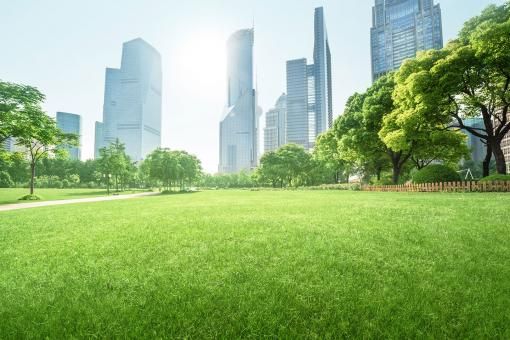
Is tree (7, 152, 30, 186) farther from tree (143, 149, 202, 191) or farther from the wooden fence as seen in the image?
the wooden fence

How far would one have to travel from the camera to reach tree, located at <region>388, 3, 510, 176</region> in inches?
689

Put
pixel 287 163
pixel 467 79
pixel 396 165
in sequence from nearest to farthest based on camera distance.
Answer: pixel 467 79, pixel 396 165, pixel 287 163

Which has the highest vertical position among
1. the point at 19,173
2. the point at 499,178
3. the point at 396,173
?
the point at 19,173

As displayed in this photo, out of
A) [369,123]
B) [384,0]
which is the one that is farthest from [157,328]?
[384,0]

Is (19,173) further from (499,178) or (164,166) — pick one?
(499,178)

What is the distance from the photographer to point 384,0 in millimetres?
186000

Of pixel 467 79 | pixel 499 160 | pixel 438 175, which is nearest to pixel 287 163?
pixel 438 175

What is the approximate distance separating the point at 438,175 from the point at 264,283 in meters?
22.9

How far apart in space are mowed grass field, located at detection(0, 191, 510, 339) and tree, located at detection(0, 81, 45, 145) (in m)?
21.5

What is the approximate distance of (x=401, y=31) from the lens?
6880 inches

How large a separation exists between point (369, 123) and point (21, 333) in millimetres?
31249

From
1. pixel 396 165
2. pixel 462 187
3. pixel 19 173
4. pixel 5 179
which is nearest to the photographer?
pixel 462 187

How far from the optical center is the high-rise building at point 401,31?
6506 inches

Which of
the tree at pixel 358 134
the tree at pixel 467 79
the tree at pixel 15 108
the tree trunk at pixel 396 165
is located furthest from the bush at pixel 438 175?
the tree at pixel 15 108
